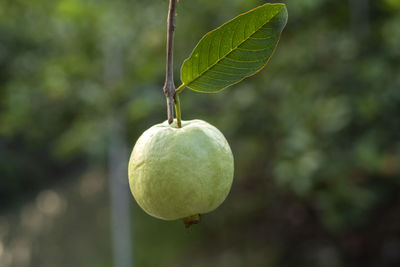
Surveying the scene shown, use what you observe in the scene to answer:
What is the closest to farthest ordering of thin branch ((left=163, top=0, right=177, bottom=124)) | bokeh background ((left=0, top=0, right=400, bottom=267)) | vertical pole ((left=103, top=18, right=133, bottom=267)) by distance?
thin branch ((left=163, top=0, right=177, bottom=124)) → bokeh background ((left=0, top=0, right=400, bottom=267)) → vertical pole ((left=103, top=18, right=133, bottom=267))

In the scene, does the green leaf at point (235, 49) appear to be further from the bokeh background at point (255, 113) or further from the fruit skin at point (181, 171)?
the bokeh background at point (255, 113)

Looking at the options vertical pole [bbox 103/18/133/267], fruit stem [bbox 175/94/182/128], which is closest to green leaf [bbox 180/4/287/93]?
fruit stem [bbox 175/94/182/128]

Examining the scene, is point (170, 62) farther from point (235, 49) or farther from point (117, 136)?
point (117, 136)

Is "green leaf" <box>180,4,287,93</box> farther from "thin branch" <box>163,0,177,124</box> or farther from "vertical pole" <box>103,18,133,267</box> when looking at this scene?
"vertical pole" <box>103,18,133,267</box>

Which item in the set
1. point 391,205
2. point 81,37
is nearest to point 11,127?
point 81,37

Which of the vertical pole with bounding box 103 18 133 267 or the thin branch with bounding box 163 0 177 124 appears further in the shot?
the vertical pole with bounding box 103 18 133 267

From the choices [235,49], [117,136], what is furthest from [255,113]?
[235,49]

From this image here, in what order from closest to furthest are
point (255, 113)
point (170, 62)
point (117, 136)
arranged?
point (170, 62) → point (255, 113) → point (117, 136)
